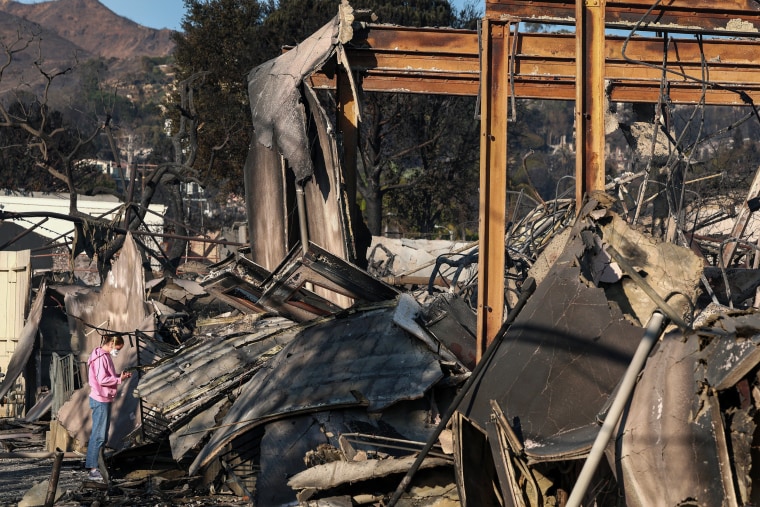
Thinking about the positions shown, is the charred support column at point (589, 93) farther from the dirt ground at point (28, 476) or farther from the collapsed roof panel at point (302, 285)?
the dirt ground at point (28, 476)

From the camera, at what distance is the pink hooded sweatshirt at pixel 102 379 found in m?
10.3

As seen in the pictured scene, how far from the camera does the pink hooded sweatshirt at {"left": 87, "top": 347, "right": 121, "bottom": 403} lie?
10.3 metres

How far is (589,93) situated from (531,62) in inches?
105

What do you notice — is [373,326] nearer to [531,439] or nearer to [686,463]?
[531,439]

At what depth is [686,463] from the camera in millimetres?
4375

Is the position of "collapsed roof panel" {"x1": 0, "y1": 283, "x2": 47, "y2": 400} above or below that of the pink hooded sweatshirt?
below

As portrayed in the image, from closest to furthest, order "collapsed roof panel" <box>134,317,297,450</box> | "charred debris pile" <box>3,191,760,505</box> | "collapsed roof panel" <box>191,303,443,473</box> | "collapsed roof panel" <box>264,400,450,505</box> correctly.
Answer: "charred debris pile" <box>3,191,760,505</box> < "collapsed roof panel" <box>264,400,450,505</box> < "collapsed roof panel" <box>191,303,443,473</box> < "collapsed roof panel" <box>134,317,297,450</box>

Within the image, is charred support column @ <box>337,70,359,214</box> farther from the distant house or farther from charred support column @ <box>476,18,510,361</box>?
the distant house

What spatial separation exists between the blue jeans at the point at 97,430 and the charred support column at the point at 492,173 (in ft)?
14.0

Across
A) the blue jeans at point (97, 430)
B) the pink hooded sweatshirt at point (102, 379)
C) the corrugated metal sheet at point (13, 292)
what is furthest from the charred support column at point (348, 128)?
the corrugated metal sheet at point (13, 292)

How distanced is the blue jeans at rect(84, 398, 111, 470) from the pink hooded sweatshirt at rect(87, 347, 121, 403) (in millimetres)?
70

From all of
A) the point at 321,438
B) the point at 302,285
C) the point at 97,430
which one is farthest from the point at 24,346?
the point at 321,438

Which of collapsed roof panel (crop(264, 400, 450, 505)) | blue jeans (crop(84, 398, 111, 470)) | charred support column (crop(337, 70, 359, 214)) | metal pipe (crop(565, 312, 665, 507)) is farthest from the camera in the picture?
charred support column (crop(337, 70, 359, 214))

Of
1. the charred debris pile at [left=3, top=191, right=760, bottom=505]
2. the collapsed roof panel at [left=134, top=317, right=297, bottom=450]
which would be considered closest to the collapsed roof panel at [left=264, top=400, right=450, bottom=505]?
the charred debris pile at [left=3, top=191, right=760, bottom=505]
